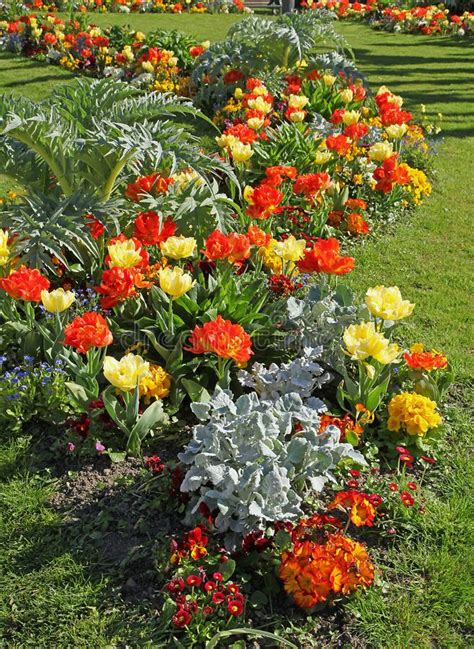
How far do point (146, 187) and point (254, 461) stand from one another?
6.39ft

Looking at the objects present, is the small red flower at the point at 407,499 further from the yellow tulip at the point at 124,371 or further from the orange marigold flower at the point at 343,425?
the yellow tulip at the point at 124,371

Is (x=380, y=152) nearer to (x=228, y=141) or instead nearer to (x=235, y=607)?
(x=228, y=141)

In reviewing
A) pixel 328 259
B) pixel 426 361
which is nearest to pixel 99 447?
pixel 328 259

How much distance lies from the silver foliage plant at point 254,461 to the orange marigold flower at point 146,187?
→ 1.53 metres

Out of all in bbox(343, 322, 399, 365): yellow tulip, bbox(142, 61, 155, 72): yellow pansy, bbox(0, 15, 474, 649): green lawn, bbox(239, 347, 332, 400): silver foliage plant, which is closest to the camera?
bbox(0, 15, 474, 649): green lawn

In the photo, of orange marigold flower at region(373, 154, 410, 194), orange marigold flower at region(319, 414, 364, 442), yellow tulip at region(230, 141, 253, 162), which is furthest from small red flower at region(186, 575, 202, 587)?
orange marigold flower at region(373, 154, 410, 194)

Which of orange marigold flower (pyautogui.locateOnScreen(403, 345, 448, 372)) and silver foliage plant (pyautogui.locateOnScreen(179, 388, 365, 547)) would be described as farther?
orange marigold flower (pyautogui.locateOnScreen(403, 345, 448, 372))

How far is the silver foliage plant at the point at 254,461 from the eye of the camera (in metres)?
2.55

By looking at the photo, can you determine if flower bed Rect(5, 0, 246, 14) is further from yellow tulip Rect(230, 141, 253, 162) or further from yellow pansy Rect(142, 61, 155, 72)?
yellow tulip Rect(230, 141, 253, 162)

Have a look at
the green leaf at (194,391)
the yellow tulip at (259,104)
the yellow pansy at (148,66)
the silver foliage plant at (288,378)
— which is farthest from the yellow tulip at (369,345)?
the yellow pansy at (148,66)

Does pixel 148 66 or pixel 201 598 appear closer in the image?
pixel 201 598

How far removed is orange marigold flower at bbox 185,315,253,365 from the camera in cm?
277

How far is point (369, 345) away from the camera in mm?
2859

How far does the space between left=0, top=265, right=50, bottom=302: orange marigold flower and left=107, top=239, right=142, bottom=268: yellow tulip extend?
328mm
